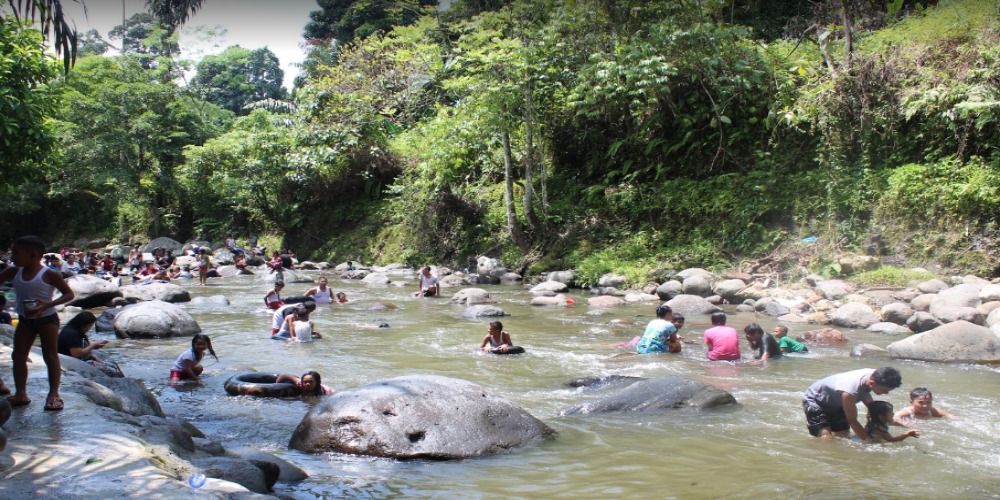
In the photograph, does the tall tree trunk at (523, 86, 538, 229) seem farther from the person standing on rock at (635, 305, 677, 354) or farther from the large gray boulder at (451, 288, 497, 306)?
the person standing on rock at (635, 305, 677, 354)

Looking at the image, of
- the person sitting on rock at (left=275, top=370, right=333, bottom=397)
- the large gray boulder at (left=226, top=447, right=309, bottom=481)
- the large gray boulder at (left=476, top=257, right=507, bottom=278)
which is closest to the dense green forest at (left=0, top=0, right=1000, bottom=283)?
the large gray boulder at (left=476, top=257, right=507, bottom=278)

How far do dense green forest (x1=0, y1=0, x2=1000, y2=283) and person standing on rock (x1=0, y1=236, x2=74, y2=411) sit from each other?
4.17 m

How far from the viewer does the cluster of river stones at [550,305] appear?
20.9 feet

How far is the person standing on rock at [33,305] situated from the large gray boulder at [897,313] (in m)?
12.3

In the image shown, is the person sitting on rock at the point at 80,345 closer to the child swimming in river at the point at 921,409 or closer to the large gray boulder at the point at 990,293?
the child swimming in river at the point at 921,409

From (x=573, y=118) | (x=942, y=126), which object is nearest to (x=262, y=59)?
(x=573, y=118)

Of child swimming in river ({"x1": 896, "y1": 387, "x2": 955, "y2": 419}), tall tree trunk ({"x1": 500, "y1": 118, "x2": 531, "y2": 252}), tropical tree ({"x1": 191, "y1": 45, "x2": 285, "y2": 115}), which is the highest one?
tropical tree ({"x1": 191, "y1": 45, "x2": 285, "y2": 115})

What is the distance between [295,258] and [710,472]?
26160mm

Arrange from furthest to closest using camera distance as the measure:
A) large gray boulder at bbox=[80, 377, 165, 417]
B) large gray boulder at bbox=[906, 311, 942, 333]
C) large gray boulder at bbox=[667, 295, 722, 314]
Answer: large gray boulder at bbox=[667, 295, 722, 314], large gray boulder at bbox=[906, 311, 942, 333], large gray boulder at bbox=[80, 377, 165, 417]

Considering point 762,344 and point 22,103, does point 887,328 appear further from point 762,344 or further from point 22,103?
point 22,103

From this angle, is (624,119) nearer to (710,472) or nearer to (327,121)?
(327,121)

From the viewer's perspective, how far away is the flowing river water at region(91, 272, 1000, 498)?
5.56 metres


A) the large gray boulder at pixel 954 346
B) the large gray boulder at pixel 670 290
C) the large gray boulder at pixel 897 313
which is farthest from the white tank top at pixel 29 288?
the large gray boulder at pixel 670 290

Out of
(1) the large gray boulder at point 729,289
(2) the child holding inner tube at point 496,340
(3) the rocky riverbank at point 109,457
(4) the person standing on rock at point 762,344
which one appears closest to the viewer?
(3) the rocky riverbank at point 109,457
